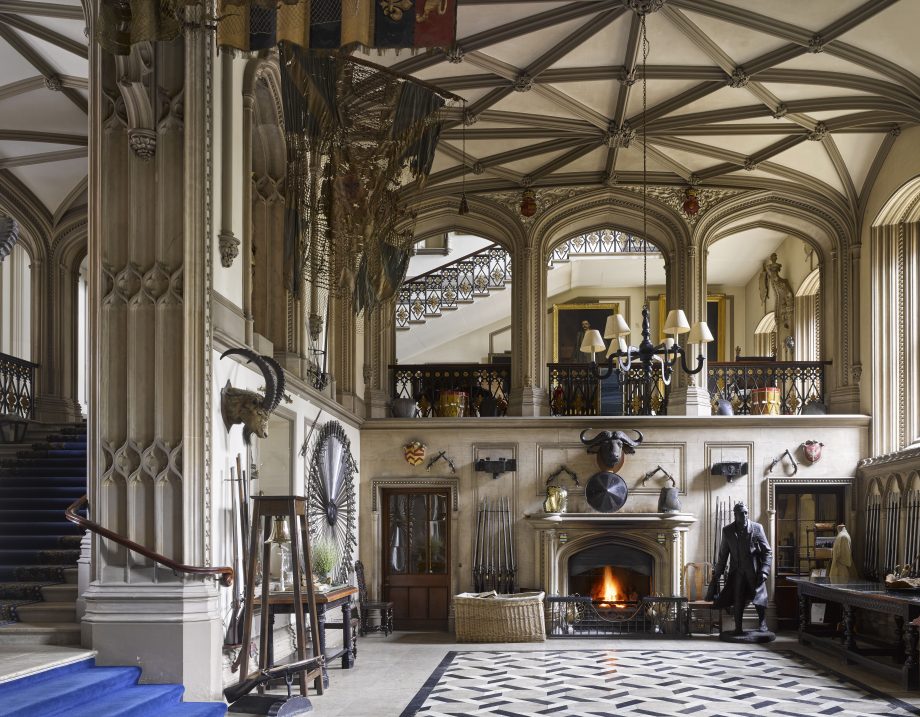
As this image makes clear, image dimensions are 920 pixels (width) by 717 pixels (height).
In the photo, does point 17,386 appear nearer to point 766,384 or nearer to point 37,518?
point 37,518

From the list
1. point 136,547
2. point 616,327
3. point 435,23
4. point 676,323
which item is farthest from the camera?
point 616,327

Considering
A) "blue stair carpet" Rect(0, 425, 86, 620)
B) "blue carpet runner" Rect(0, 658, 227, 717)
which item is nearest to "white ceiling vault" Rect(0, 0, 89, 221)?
"blue stair carpet" Rect(0, 425, 86, 620)

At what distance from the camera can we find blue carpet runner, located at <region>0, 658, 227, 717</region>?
580cm

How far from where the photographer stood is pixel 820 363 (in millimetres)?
14938

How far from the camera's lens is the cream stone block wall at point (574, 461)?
14352mm

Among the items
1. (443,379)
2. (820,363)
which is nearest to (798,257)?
(820,363)

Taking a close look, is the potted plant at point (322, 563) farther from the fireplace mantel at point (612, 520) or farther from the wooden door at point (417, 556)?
the fireplace mantel at point (612, 520)

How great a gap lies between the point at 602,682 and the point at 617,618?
13.9 ft

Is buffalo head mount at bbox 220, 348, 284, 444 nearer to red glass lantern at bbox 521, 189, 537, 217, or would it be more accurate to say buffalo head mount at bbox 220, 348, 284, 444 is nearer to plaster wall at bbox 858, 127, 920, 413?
red glass lantern at bbox 521, 189, 537, 217

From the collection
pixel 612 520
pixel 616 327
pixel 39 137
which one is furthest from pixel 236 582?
pixel 612 520

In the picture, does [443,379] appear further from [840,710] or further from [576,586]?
[840,710]

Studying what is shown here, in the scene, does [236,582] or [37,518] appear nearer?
[236,582]

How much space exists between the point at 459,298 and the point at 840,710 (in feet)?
35.3

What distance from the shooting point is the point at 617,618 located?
552 inches
